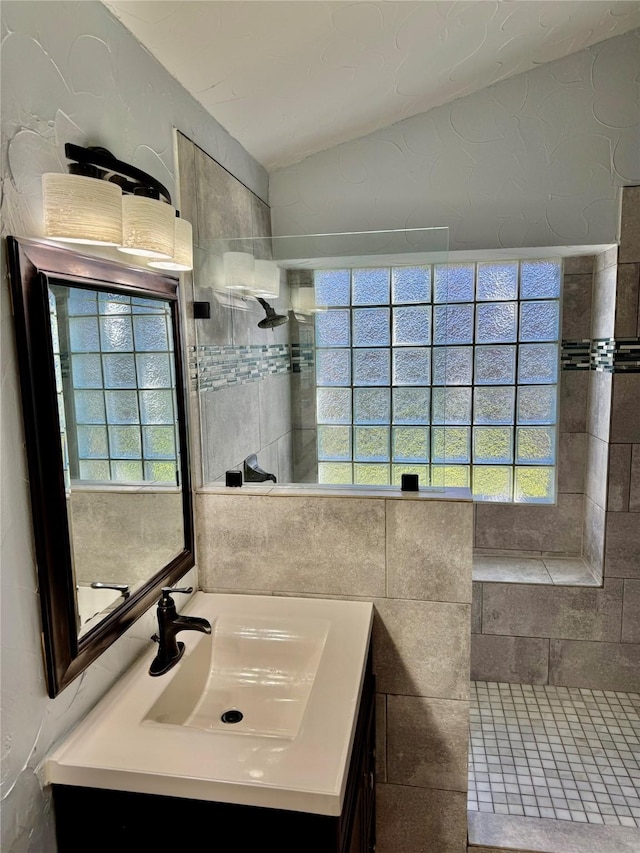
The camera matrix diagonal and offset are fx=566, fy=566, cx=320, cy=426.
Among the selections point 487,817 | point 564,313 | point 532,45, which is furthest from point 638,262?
point 487,817

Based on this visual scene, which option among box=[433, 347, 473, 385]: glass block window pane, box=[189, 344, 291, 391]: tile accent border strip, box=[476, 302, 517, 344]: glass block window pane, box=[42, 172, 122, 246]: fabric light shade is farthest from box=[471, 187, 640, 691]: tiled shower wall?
box=[42, 172, 122, 246]: fabric light shade

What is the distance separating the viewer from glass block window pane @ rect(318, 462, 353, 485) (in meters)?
1.98

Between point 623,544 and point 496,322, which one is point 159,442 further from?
point 623,544

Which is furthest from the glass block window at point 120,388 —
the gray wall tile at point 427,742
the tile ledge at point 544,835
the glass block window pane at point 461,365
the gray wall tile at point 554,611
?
the gray wall tile at point 554,611

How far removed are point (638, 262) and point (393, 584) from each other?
77.0 inches

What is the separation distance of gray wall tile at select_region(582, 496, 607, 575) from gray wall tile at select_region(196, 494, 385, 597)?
63.2 inches

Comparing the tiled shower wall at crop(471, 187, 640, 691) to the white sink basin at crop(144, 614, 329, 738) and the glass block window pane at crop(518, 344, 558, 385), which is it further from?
the white sink basin at crop(144, 614, 329, 738)

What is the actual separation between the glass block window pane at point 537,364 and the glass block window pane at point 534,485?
0.50 m

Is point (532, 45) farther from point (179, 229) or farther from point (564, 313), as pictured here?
point (179, 229)

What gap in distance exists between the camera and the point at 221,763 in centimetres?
110

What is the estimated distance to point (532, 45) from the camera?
2.30 meters

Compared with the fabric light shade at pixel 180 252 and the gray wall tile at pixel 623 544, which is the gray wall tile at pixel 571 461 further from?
the fabric light shade at pixel 180 252

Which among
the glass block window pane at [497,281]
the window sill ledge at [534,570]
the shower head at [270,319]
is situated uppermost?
the glass block window pane at [497,281]

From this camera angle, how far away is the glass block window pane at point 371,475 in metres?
1.92
